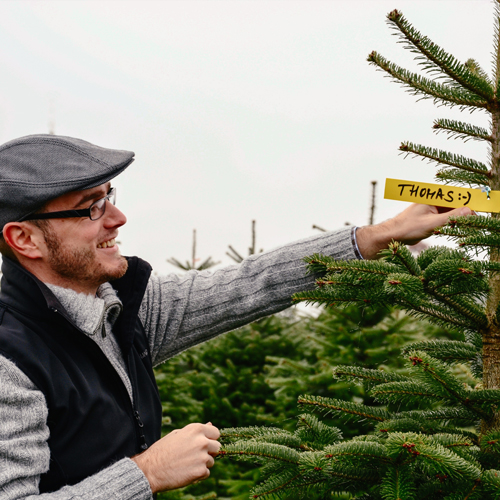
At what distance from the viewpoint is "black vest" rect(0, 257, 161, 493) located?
1972 mm

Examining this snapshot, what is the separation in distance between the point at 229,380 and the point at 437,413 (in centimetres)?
412

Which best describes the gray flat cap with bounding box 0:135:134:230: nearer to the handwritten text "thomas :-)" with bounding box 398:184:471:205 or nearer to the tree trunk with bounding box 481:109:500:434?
the handwritten text "thomas :-)" with bounding box 398:184:471:205

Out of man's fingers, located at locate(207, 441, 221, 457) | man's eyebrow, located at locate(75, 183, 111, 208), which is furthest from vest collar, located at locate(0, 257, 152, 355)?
man's fingers, located at locate(207, 441, 221, 457)

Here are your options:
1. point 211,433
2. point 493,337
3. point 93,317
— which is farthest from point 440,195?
point 93,317

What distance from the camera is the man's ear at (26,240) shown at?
7.57 feet

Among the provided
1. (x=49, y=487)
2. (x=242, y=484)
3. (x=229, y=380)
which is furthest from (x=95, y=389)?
(x=229, y=380)

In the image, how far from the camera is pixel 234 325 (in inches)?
111

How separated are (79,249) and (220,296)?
771 millimetres

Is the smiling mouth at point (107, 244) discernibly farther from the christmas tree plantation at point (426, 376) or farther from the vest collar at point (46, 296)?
Result: the christmas tree plantation at point (426, 376)

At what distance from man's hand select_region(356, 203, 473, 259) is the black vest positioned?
1.16 metres

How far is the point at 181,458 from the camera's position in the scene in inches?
76.0

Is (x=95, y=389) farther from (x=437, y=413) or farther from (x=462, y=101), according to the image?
(x=462, y=101)

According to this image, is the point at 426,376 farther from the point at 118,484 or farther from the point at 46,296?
the point at 46,296

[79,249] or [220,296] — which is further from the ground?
[79,249]
